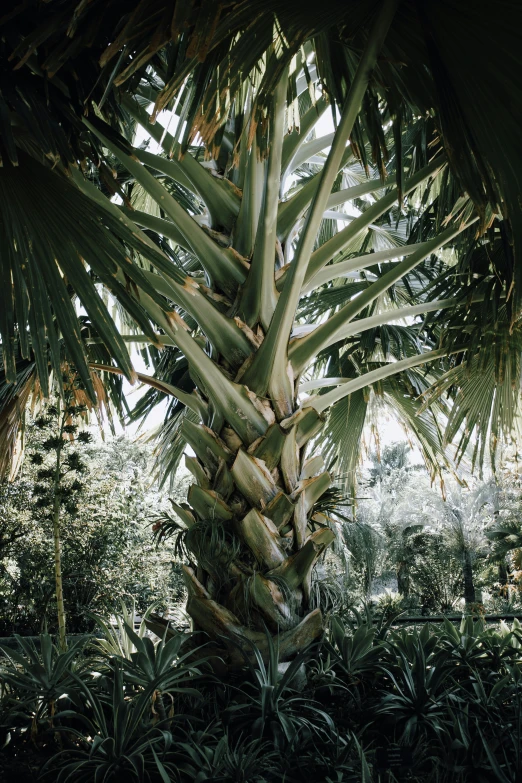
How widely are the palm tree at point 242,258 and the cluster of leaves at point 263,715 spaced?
0.20 metres

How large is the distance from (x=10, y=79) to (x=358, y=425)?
3.36 m

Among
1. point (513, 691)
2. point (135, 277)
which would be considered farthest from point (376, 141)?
point (513, 691)

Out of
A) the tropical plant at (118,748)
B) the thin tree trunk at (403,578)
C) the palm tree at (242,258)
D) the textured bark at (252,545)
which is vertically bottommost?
the tropical plant at (118,748)

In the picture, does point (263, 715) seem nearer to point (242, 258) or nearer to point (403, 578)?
point (242, 258)

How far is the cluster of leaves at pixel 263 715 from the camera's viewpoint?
1842 mm

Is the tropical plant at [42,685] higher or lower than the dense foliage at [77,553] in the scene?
lower

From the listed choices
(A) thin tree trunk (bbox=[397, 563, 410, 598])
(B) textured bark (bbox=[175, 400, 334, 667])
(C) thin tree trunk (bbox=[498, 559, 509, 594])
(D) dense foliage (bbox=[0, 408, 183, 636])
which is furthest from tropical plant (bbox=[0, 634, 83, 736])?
(A) thin tree trunk (bbox=[397, 563, 410, 598])

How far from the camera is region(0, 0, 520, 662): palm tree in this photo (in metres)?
1.67

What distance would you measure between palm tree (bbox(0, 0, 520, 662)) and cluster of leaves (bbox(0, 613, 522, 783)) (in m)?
→ 0.20

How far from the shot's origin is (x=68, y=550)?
350 inches

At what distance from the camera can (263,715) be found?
2.04 m

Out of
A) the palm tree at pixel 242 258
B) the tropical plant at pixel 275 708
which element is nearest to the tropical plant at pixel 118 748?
the tropical plant at pixel 275 708

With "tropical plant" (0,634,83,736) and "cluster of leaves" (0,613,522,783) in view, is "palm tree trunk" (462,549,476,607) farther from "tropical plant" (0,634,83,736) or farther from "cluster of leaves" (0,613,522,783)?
"tropical plant" (0,634,83,736)

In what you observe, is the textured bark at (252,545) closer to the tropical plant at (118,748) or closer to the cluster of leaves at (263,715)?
the cluster of leaves at (263,715)
